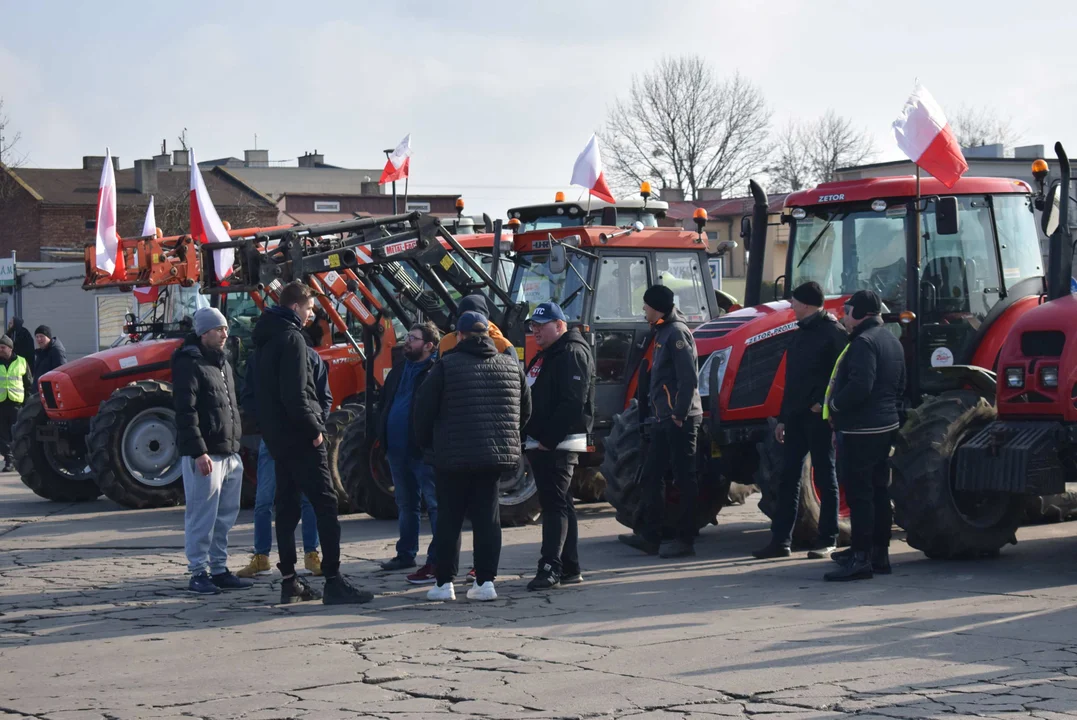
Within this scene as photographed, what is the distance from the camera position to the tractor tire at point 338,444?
12805 mm

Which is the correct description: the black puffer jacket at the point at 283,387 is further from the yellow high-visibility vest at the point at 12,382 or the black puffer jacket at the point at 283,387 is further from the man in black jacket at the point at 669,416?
the yellow high-visibility vest at the point at 12,382

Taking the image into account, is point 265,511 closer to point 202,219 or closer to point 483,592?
point 483,592

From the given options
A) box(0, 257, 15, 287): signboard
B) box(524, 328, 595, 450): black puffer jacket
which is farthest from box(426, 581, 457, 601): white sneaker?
box(0, 257, 15, 287): signboard

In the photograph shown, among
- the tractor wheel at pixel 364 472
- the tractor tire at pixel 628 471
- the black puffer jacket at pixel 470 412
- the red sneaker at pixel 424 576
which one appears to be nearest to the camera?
the black puffer jacket at pixel 470 412

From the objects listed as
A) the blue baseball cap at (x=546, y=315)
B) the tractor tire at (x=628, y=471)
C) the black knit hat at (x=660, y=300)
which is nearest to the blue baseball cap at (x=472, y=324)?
the blue baseball cap at (x=546, y=315)

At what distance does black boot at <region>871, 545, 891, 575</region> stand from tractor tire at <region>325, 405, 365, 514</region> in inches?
202

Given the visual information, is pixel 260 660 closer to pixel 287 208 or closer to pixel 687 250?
pixel 687 250

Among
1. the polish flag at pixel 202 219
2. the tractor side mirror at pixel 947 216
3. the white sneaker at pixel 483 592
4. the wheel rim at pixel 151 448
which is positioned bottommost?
the white sneaker at pixel 483 592

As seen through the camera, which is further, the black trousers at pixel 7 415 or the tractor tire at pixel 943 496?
the black trousers at pixel 7 415

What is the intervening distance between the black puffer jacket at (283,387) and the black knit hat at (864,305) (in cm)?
343

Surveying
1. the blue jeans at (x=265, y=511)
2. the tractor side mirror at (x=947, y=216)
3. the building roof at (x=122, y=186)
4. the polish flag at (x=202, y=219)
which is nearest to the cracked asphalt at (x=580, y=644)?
the blue jeans at (x=265, y=511)

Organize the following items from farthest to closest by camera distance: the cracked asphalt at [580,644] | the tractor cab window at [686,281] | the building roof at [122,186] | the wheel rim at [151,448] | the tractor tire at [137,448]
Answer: the building roof at [122,186], the wheel rim at [151,448], the tractor tire at [137,448], the tractor cab window at [686,281], the cracked asphalt at [580,644]

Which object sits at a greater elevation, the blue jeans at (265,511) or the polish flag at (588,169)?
the polish flag at (588,169)

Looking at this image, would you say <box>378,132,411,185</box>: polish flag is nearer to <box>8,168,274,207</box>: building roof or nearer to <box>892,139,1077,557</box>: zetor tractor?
<box>892,139,1077,557</box>: zetor tractor
